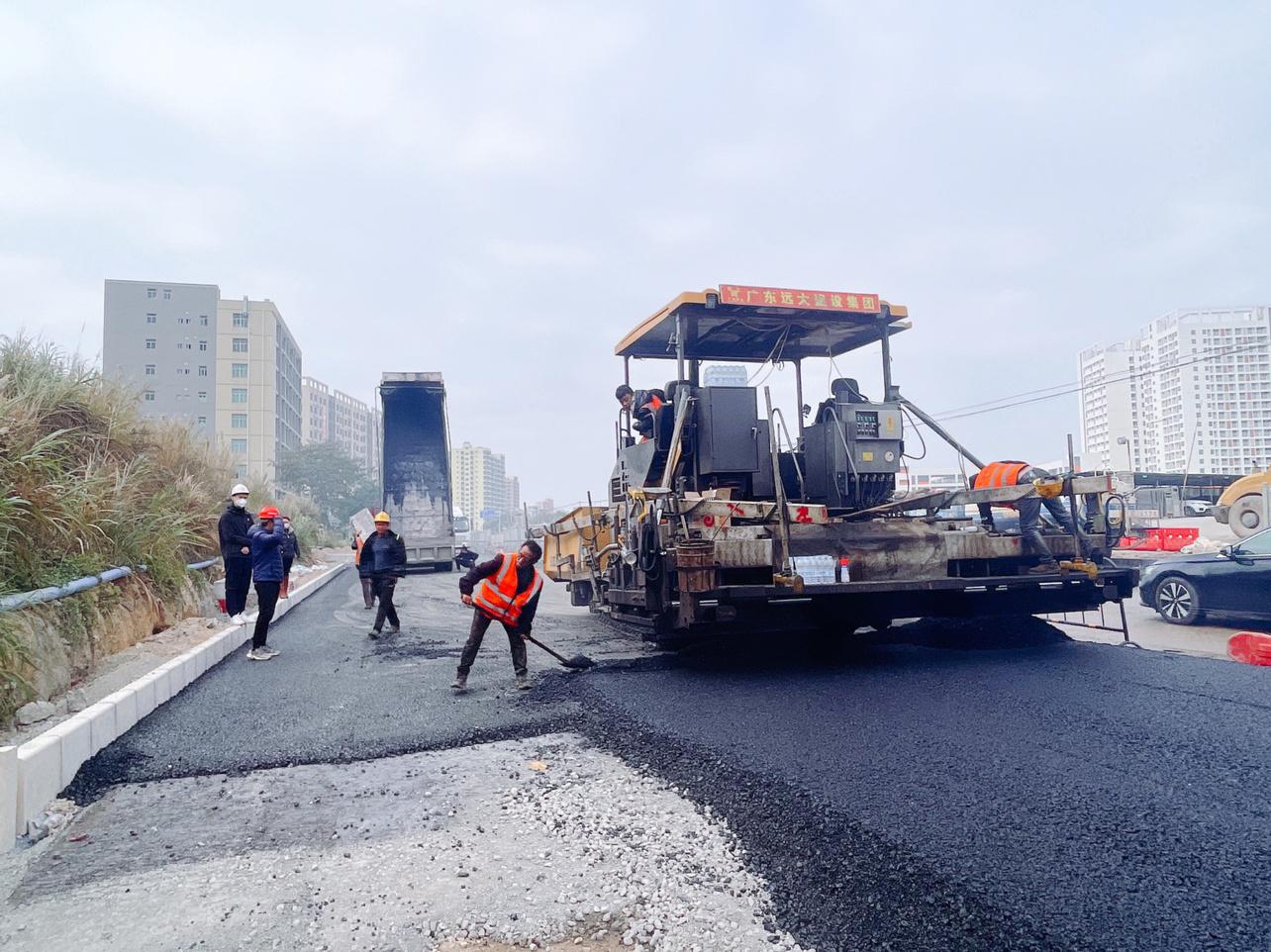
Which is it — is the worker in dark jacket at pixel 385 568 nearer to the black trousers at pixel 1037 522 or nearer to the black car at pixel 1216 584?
the black trousers at pixel 1037 522

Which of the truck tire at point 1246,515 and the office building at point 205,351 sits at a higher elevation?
the office building at point 205,351

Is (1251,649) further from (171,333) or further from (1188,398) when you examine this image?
(171,333)

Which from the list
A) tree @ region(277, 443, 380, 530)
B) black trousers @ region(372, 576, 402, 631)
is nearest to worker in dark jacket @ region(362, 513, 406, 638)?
black trousers @ region(372, 576, 402, 631)

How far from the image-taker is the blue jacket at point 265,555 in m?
7.25

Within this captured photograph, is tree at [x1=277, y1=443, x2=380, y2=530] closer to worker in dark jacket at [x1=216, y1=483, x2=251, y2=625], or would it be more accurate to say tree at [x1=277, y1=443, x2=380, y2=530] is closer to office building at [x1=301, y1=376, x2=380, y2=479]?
office building at [x1=301, y1=376, x2=380, y2=479]

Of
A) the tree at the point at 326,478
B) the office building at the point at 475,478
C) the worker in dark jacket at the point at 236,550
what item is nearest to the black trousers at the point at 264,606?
the worker in dark jacket at the point at 236,550

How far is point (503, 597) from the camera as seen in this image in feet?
19.3

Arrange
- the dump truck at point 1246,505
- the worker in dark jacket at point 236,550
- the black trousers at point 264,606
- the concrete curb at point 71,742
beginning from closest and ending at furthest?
the concrete curb at point 71,742 < the black trousers at point 264,606 < the worker in dark jacket at point 236,550 < the dump truck at point 1246,505

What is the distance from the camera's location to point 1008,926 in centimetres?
230

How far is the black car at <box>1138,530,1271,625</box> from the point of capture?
8.55m

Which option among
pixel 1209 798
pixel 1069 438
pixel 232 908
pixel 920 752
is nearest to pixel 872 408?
pixel 1069 438

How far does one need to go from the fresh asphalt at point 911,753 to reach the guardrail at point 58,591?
3.00 ft

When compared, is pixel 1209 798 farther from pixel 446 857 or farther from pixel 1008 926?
pixel 446 857

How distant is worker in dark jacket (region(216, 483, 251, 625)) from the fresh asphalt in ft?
4.28
